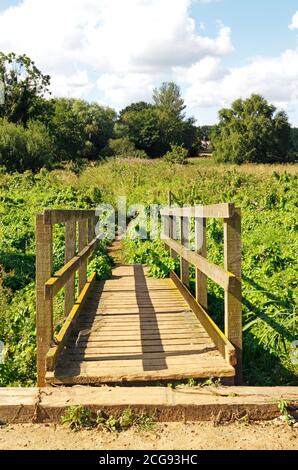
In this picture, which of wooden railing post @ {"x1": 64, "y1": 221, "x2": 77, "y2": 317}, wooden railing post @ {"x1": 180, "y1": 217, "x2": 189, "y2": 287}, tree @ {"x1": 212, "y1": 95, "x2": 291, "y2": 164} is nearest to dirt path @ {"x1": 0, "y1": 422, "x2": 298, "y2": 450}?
wooden railing post @ {"x1": 64, "y1": 221, "x2": 77, "y2": 317}

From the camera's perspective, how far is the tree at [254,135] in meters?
52.5

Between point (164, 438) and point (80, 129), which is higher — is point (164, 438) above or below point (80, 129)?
below

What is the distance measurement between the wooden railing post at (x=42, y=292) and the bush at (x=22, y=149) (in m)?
24.5

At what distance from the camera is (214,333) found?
4.45 metres

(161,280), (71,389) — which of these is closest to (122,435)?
(71,389)

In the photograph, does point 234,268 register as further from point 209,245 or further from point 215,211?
point 209,245

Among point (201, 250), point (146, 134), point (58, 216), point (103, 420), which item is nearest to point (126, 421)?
point (103, 420)

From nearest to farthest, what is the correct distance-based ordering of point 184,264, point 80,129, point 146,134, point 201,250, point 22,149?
point 201,250 → point 184,264 → point 22,149 → point 80,129 → point 146,134

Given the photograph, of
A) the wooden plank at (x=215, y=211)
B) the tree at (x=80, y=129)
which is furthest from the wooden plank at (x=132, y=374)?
the tree at (x=80, y=129)

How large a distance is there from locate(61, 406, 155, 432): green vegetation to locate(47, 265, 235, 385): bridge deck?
0.49 metres

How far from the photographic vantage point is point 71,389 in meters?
3.56

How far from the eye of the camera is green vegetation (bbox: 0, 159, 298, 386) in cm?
500

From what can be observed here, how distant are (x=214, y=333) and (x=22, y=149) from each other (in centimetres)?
2616

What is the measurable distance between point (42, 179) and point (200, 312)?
17.6 metres
